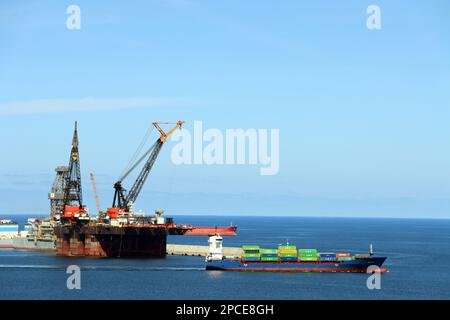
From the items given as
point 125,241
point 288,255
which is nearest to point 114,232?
point 125,241

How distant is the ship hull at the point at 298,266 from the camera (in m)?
141

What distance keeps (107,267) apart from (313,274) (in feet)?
129

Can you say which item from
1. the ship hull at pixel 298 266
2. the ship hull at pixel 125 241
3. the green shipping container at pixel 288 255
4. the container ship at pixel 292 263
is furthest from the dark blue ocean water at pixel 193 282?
the ship hull at pixel 125 241

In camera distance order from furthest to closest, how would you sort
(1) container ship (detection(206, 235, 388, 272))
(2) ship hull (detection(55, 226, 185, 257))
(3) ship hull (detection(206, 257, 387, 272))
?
(2) ship hull (detection(55, 226, 185, 257)) < (1) container ship (detection(206, 235, 388, 272)) < (3) ship hull (detection(206, 257, 387, 272))

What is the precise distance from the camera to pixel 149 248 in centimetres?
17550

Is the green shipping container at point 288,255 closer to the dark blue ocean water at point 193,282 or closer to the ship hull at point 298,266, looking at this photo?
the ship hull at point 298,266

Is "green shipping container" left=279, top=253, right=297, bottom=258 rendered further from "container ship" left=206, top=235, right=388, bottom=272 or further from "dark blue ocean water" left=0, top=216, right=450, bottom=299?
"dark blue ocean water" left=0, top=216, right=450, bottom=299

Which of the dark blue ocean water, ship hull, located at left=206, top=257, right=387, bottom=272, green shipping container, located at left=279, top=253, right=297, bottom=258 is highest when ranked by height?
green shipping container, located at left=279, top=253, right=297, bottom=258

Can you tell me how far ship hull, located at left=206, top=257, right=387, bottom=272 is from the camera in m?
141
